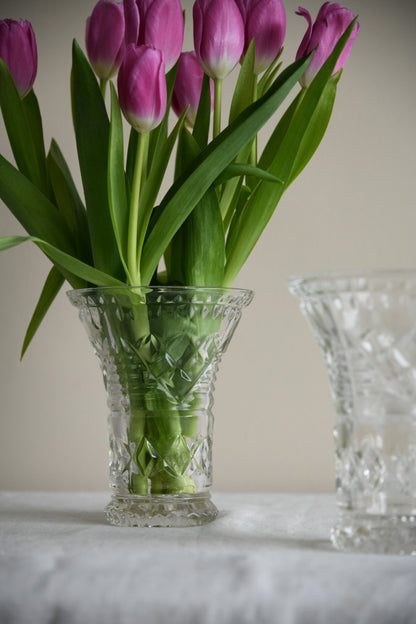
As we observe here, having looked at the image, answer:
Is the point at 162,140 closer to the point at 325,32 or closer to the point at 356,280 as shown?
the point at 325,32

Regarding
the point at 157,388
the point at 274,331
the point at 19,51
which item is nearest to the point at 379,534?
the point at 157,388

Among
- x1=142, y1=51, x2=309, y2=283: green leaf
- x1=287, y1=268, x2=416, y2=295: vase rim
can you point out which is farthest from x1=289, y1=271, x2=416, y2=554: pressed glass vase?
x1=142, y1=51, x2=309, y2=283: green leaf

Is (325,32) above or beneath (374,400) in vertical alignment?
above

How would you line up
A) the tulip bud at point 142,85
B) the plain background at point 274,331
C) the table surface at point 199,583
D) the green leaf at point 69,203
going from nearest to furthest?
the table surface at point 199,583, the tulip bud at point 142,85, the green leaf at point 69,203, the plain background at point 274,331

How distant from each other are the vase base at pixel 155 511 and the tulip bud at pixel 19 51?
288 mm

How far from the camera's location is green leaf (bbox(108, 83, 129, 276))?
1.62 feet

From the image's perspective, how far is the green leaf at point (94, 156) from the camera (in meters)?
0.52

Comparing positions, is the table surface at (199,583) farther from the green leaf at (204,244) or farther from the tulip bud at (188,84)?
the tulip bud at (188,84)

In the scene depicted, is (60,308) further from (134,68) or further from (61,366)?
(134,68)

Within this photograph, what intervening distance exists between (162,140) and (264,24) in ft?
0.35

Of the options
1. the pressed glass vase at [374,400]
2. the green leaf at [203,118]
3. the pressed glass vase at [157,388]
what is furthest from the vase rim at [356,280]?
the green leaf at [203,118]

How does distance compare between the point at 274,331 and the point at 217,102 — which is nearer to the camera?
the point at 217,102

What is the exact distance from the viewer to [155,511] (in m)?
0.50

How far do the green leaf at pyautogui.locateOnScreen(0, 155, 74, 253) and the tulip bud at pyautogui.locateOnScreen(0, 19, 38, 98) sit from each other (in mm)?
64
